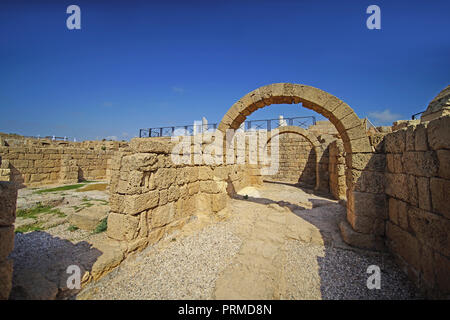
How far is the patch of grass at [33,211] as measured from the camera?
515cm

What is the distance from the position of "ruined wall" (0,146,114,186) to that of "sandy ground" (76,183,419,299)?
31.4 ft

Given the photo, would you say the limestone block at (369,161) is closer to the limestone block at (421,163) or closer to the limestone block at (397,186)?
the limestone block at (397,186)

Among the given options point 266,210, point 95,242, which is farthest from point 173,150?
point 266,210

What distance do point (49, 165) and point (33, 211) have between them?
6.97m

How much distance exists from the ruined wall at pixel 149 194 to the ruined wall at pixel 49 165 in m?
8.88

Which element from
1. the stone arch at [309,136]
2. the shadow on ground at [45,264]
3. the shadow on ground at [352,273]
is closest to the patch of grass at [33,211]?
the shadow on ground at [45,264]

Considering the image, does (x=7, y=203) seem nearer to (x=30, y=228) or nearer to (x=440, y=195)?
(x=30, y=228)

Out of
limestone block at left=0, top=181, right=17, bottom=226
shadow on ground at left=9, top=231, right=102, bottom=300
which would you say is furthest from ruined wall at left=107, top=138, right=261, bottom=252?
limestone block at left=0, top=181, right=17, bottom=226

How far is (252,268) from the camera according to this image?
3.04 m

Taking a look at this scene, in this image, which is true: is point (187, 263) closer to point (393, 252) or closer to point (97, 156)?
point (393, 252)

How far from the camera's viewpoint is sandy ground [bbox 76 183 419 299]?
8.27 ft

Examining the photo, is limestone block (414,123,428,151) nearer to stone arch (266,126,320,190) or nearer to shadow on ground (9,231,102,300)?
shadow on ground (9,231,102,300)

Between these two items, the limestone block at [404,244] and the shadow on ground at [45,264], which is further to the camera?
the limestone block at [404,244]
